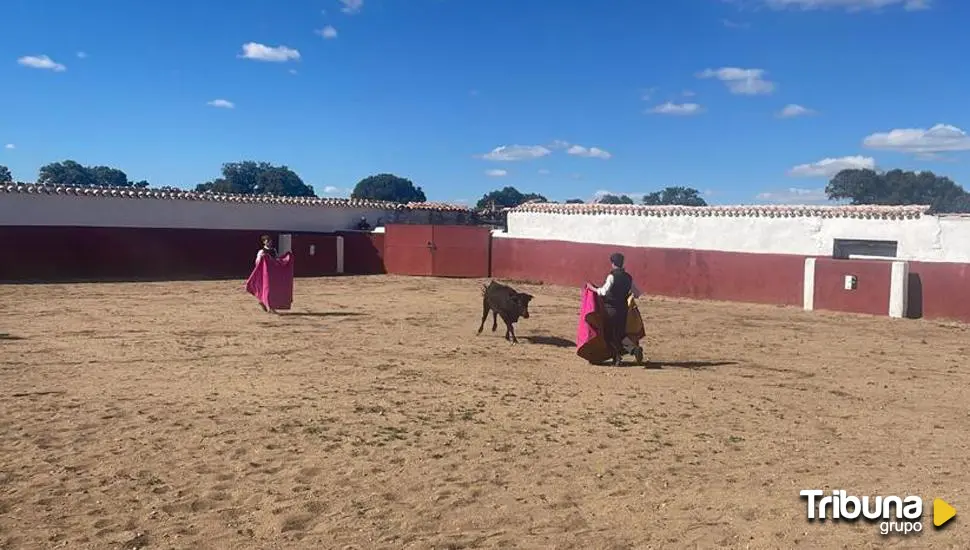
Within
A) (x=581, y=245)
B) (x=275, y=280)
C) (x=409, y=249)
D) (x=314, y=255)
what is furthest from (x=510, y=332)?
(x=314, y=255)

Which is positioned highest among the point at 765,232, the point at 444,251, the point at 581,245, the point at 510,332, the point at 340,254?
the point at 765,232

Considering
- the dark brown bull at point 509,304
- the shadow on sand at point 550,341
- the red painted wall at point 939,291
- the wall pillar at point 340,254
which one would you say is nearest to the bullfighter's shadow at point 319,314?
the dark brown bull at point 509,304

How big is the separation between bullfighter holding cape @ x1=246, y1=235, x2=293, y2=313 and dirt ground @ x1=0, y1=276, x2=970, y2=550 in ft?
6.95

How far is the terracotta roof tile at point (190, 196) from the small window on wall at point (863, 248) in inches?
600

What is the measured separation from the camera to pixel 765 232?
869 inches

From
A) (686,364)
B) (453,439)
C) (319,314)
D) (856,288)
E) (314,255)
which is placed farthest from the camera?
(314,255)

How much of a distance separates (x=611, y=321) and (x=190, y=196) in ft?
63.4

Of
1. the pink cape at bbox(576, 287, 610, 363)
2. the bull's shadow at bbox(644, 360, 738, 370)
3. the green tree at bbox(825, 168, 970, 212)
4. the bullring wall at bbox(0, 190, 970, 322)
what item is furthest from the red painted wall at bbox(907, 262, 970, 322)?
the green tree at bbox(825, 168, 970, 212)

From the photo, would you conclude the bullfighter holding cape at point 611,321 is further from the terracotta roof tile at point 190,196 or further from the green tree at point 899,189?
the green tree at point 899,189

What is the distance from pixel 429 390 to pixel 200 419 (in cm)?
222

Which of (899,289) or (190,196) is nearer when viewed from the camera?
(899,289)

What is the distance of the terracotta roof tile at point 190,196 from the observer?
2233cm

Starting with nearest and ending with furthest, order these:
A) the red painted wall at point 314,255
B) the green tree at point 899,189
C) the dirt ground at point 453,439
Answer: the dirt ground at point 453,439 → the red painted wall at point 314,255 → the green tree at point 899,189

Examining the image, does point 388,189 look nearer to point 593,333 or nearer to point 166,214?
point 166,214
